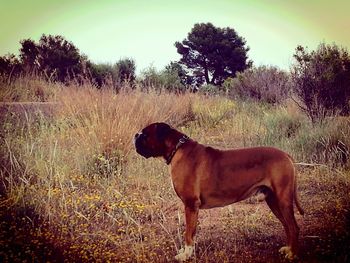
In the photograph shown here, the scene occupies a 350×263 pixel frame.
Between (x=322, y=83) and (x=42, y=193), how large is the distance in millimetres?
3904

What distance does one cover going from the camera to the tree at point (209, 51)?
3848mm

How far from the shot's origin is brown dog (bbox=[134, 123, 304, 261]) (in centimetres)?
266

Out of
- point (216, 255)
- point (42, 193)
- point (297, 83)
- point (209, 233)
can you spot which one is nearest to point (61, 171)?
point (42, 193)

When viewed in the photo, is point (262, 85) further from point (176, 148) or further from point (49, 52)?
point (176, 148)

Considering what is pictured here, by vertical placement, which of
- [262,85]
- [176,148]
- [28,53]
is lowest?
[176,148]

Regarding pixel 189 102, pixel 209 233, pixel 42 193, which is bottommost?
pixel 209 233

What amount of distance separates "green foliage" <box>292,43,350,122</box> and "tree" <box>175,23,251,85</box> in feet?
6.22

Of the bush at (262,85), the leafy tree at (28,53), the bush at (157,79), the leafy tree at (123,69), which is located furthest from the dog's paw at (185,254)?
the bush at (262,85)

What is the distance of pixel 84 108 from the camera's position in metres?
5.00

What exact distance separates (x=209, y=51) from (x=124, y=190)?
143cm

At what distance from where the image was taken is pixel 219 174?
2775 mm

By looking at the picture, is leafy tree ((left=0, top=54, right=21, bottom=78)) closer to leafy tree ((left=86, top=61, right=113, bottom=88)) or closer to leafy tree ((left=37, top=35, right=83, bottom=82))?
leafy tree ((left=37, top=35, right=83, bottom=82))

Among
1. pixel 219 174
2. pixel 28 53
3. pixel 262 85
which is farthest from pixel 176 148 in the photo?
pixel 262 85

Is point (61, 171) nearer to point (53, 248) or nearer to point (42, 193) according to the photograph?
point (42, 193)
